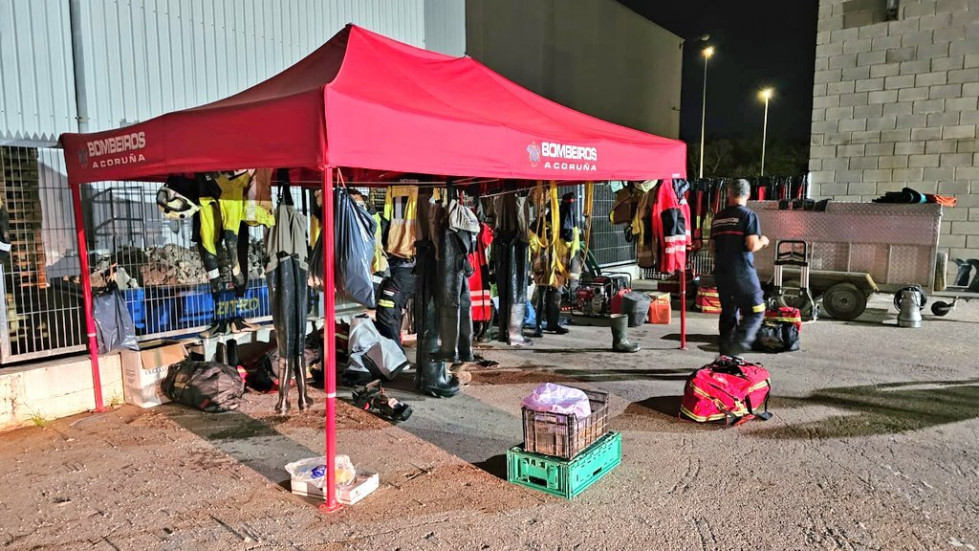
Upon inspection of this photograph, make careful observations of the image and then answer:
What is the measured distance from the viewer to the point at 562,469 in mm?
4016

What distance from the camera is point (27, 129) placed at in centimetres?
638

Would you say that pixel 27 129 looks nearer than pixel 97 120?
Yes

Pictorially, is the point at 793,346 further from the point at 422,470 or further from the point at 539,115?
the point at 422,470

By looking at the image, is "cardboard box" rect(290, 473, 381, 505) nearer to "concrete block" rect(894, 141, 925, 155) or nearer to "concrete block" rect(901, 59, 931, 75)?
"concrete block" rect(894, 141, 925, 155)

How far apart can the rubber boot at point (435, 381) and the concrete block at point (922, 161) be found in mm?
11719

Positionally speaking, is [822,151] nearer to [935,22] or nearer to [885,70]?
[885,70]

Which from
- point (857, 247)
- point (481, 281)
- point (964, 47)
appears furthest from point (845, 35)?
point (481, 281)

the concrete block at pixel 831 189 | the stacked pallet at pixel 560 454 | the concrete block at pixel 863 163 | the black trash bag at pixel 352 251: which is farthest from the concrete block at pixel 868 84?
the black trash bag at pixel 352 251

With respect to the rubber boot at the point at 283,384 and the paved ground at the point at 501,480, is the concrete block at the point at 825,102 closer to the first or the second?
the paved ground at the point at 501,480

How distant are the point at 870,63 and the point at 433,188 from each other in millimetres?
11143

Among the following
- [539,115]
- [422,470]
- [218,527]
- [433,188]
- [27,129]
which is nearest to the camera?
[218,527]

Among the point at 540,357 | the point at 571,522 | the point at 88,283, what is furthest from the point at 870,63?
the point at 88,283

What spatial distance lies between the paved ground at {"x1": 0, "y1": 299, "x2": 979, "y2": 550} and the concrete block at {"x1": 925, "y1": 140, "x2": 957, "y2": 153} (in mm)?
8005

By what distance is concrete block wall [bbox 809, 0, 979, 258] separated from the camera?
40.8 ft
